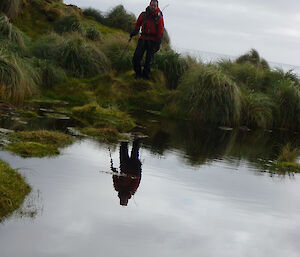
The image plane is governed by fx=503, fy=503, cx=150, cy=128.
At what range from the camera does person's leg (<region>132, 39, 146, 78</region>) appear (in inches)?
562

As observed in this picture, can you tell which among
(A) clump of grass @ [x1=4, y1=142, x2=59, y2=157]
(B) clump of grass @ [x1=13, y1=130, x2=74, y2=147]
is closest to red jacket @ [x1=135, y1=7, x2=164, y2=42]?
(B) clump of grass @ [x1=13, y1=130, x2=74, y2=147]

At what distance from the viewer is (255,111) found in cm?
1469

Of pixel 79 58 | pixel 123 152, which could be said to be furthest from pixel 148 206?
pixel 79 58

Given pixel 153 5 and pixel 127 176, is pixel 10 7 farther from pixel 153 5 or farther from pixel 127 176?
pixel 127 176

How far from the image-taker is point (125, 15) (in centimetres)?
2570

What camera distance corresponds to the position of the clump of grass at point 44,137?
7.84 m

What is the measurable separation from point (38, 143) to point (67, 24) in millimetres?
14149

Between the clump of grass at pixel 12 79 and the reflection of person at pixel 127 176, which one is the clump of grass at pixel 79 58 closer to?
the clump of grass at pixel 12 79

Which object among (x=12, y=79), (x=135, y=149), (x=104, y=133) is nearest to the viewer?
(x=135, y=149)

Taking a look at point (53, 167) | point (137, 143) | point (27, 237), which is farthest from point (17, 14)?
point (27, 237)

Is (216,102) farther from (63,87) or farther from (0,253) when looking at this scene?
(0,253)

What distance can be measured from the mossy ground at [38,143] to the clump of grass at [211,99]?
597 cm

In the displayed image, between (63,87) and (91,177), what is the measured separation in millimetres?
7986

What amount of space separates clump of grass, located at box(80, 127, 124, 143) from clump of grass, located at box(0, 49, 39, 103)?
9.20 feet
